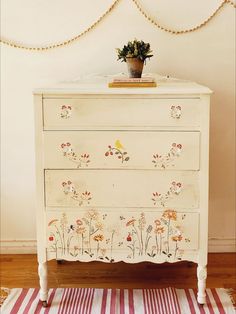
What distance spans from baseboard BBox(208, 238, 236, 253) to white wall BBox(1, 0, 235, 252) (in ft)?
0.90

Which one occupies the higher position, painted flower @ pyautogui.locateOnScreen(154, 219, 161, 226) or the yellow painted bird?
the yellow painted bird

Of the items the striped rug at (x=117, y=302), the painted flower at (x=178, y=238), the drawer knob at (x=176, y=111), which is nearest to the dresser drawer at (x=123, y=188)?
the painted flower at (x=178, y=238)

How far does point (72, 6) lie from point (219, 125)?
95 cm

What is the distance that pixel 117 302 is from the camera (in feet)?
6.49

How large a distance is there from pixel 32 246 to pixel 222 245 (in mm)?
1012

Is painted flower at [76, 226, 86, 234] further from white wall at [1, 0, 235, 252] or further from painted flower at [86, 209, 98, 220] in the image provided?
white wall at [1, 0, 235, 252]

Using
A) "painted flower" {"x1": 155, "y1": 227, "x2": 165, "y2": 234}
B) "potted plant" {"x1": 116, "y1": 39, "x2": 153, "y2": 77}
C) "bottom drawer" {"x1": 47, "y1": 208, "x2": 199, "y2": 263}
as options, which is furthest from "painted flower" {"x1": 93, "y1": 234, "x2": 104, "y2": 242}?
"potted plant" {"x1": 116, "y1": 39, "x2": 153, "y2": 77}

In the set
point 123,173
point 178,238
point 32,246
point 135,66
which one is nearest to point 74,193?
point 123,173

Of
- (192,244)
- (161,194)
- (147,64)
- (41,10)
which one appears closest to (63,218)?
(161,194)

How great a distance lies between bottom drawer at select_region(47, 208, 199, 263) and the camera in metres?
1.86

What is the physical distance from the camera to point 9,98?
2.38m

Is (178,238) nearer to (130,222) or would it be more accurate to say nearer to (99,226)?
(130,222)

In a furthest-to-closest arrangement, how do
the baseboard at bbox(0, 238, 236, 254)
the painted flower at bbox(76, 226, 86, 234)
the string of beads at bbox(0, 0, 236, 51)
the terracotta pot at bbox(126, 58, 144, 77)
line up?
1. the baseboard at bbox(0, 238, 236, 254)
2. the string of beads at bbox(0, 0, 236, 51)
3. the terracotta pot at bbox(126, 58, 144, 77)
4. the painted flower at bbox(76, 226, 86, 234)

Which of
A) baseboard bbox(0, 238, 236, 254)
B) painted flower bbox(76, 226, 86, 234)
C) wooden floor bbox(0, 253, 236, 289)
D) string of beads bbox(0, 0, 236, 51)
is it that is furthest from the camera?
baseboard bbox(0, 238, 236, 254)
